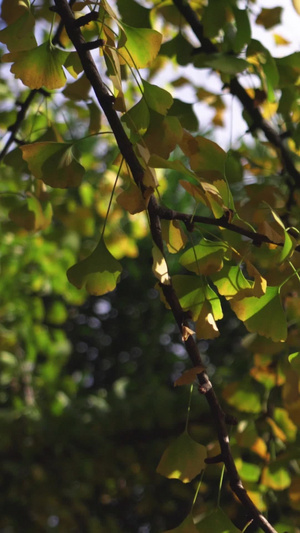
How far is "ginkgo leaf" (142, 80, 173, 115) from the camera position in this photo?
51cm

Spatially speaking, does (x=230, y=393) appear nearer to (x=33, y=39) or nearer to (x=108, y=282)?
(x=108, y=282)

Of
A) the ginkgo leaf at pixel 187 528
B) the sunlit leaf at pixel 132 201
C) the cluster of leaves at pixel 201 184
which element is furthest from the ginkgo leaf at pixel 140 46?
the ginkgo leaf at pixel 187 528

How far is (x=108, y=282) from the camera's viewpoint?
540 mm

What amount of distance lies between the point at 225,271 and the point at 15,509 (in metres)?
1.20

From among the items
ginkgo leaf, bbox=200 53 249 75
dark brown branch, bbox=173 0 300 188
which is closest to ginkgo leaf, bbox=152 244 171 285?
ginkgo leaf, bbox=200 53 249 75

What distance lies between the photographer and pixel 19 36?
1.74ft

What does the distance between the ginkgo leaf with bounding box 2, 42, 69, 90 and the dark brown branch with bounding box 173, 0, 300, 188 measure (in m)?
0.33

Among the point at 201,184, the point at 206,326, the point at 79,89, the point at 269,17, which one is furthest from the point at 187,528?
the point at 269,17

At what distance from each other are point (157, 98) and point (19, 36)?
0.12 meters

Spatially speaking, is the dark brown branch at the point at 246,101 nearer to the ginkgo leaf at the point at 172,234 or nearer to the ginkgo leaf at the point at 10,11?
the ginkgo leaf at the point at 10,11

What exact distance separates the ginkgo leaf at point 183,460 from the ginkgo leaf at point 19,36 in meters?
0.33

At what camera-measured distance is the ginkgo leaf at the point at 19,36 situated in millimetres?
527

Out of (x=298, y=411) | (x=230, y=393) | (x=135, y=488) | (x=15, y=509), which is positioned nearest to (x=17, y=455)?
(x=15, y=509)

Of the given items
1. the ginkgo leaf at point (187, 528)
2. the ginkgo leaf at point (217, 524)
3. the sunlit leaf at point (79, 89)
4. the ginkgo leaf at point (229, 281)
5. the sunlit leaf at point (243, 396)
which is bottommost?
the sunlit leaf at point (243, 396)
